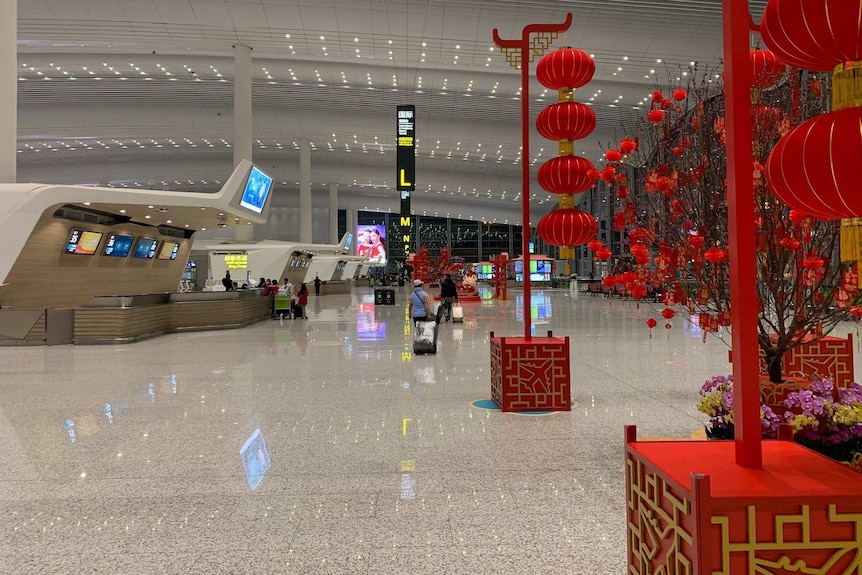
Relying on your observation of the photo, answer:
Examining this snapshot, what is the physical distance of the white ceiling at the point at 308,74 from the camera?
19.1 meters

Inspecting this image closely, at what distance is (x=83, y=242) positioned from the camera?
43.9ft

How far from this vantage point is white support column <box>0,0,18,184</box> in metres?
11.6

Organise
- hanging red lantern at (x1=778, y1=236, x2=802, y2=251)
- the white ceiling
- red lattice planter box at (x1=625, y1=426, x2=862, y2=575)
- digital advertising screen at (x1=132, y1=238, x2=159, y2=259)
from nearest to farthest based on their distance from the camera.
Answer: red lattice planter box at (x1=625, y1=426, x2=862, y2=575) < hanging red lantern at (x1=778, y1=236, x2=802, y2=251) < digital advertising screen at (x1=132, y1=238, x2=159, y2=259) < the white ceiling

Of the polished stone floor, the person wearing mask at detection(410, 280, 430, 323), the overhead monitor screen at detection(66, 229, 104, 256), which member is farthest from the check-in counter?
the person wearing mask at detection(410, 280, 430, 323)

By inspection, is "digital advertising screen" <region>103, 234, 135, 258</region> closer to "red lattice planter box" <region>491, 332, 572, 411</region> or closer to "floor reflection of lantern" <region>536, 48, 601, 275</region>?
"red lattice planter box" <region>491, 332, 572, 411</region>

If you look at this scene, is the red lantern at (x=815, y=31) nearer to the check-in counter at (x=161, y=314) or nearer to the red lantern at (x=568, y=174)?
the red lantern at (x=568, y=174)

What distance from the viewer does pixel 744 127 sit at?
158 centimetres

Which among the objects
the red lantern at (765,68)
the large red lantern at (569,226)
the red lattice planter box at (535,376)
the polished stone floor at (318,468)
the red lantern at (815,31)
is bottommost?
the polished stone floor at (318,468)

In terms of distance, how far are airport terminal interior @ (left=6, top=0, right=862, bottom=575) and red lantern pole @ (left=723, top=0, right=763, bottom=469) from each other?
3.65 feet

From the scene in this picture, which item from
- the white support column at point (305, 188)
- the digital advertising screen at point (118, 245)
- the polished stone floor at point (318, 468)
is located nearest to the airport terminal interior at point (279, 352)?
the polished stone floor at point (318, 468)

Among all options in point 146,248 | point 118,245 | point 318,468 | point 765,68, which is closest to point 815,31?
point 765,68

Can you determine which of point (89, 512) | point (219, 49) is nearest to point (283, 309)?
point (219, 49)

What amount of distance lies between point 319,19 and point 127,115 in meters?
17.2

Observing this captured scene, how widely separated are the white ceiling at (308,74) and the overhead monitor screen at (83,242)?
969 cm
